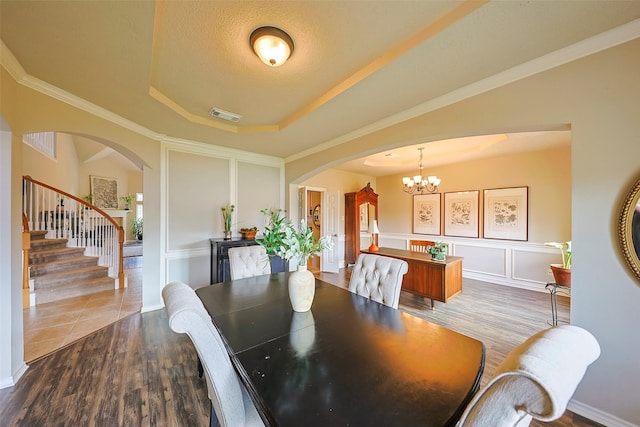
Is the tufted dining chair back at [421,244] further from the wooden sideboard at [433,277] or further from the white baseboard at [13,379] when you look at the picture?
the white baseboard at [13,379]

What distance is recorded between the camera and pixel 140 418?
62.1 inches

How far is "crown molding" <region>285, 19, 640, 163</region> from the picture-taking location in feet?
4.72

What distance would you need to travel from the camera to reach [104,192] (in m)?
7.72

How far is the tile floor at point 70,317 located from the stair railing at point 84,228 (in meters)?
0.66

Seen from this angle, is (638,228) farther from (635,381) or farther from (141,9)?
(141,9)

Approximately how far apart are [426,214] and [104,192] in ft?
32.4

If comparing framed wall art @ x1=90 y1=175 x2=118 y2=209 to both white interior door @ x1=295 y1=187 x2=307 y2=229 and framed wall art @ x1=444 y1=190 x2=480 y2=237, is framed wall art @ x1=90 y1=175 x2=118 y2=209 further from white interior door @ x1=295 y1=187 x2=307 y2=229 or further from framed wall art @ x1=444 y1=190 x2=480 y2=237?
framed wall art @ x1=444 y1=190 x2=480 y2=237

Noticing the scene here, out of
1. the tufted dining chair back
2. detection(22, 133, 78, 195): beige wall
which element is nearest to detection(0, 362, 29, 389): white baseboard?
detection(22, 133, 78, 195): beige wall

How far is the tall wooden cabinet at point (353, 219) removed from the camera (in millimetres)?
5711

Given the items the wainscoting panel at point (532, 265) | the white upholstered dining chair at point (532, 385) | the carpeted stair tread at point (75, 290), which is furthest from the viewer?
the wainscoting panel at point (532, 265)

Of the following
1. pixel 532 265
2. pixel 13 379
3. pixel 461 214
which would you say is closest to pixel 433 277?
pixel 532 265

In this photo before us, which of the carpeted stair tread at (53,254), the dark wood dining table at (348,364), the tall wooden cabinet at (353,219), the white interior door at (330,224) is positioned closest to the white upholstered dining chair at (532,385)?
the dark wood dining table at (348,364)

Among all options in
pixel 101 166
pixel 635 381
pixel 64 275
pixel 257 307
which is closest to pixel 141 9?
pixel 257 307

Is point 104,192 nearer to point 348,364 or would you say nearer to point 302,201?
point 302,201
